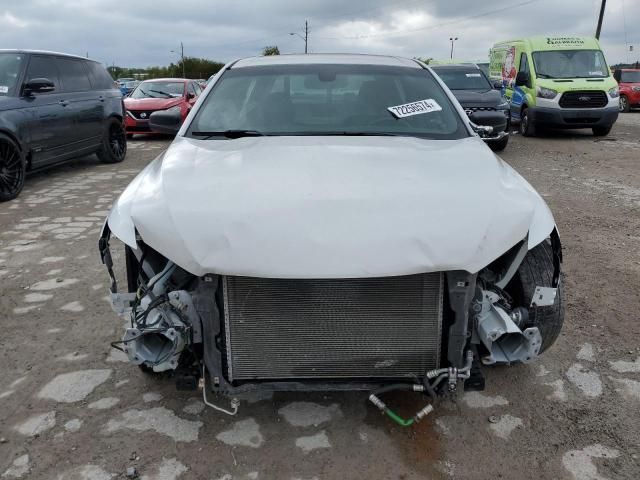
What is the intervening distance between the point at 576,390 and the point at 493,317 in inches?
35.3

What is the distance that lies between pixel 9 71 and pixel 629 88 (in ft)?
71.3

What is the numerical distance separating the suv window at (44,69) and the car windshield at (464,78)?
6.95 m

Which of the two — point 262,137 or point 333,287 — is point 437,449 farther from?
point 262,137

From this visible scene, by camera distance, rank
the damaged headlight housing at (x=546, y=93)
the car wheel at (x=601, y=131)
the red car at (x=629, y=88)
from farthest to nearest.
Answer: the red car at (x=629, y=88) < the car wheel at (x=601, y=131) < the damaged headlight housing at (x=546, y=93)

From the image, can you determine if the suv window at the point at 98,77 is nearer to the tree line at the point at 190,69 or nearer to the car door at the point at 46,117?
the car door at the point at 46,117

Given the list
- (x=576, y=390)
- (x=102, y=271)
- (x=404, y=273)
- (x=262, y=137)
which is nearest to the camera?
(x=404, y=273)

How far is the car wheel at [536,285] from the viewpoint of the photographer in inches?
109

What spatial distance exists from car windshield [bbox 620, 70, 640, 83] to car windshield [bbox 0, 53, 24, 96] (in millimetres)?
22378

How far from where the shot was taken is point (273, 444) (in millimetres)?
2537

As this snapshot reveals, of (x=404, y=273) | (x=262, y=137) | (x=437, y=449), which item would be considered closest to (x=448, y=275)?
(x=404, y=273)

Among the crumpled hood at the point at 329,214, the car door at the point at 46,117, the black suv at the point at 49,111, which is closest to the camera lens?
the crumpled hood at the point at 329,214

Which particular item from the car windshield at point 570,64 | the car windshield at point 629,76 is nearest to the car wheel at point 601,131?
the car windshield at point 570,64

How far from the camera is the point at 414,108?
3496 mm

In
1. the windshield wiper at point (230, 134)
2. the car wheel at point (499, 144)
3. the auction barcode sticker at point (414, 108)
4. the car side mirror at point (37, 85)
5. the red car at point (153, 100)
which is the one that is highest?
the car side mirror at point (37, 85)
